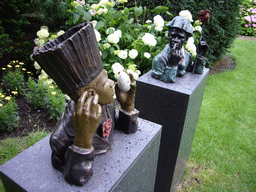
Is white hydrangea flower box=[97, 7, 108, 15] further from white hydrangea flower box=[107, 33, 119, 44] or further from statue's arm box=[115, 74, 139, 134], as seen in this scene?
statue's arm box=[115, 74, 139, 134]

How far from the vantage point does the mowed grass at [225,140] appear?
2.84 m

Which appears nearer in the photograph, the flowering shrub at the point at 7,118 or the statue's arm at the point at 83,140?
the statue's arm at the point at 83,140

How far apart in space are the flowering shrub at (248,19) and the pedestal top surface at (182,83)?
921 centimetres

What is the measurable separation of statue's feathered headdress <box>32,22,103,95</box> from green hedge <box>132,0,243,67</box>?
3.95 m

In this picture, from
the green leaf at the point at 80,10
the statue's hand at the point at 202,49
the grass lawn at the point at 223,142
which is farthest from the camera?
the green leaf at the point at 80,10

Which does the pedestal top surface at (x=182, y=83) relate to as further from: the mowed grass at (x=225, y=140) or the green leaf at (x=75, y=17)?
the green leaf at (x=75, y=17)

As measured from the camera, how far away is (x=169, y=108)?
214cm

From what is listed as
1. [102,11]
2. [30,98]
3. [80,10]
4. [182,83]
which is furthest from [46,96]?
[182,83]

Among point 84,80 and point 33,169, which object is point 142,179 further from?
point 84,80

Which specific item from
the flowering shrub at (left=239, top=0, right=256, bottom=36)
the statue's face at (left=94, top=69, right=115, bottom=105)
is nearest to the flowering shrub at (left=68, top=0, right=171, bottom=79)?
the statue's face at (left=94, top=69, right=115, bottom=105)

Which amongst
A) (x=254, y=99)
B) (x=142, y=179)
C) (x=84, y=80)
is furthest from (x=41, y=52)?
(x=254, y=99)

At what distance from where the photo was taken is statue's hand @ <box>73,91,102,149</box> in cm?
96

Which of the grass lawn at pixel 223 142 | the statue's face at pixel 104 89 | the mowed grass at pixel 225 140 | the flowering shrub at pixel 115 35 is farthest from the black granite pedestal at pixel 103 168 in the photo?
the flowering shrub at pixel 115 35

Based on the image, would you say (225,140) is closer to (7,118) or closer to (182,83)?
(182,83)
